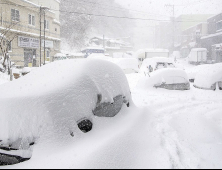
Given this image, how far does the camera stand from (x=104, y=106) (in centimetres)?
338

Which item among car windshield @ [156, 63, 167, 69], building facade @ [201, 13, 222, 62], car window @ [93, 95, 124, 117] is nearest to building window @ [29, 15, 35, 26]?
car windshield @ [156, 63, 167, 69]

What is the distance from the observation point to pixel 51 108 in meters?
2.50

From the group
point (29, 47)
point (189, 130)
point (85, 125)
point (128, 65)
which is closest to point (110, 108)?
point (85, 125)

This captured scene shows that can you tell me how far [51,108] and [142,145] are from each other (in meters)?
1.65

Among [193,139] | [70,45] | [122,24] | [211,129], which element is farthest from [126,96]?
[122,24]

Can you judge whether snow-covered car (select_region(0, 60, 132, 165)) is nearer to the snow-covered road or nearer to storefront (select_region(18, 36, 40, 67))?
the snow-covered road

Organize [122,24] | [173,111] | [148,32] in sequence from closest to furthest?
[173,111], [122,24], [148,32]

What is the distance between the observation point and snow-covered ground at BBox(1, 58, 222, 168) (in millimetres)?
2328

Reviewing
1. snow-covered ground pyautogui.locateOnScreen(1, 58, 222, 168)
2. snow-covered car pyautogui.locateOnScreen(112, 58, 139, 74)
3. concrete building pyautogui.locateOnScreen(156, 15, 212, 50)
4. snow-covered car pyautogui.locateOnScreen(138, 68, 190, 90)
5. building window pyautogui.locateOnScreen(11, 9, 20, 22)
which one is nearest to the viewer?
snow-covered ground pyautogui.locateOnScreen(1, 58, 222, 168)

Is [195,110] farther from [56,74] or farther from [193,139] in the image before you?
[56,74]

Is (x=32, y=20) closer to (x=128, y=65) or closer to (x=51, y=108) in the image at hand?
(x=128, y=65)

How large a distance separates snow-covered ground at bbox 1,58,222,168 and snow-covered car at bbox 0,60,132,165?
0.14 meters

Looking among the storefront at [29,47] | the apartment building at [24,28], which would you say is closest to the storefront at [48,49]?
the apartment building at [24,28]

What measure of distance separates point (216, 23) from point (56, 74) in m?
39.2
